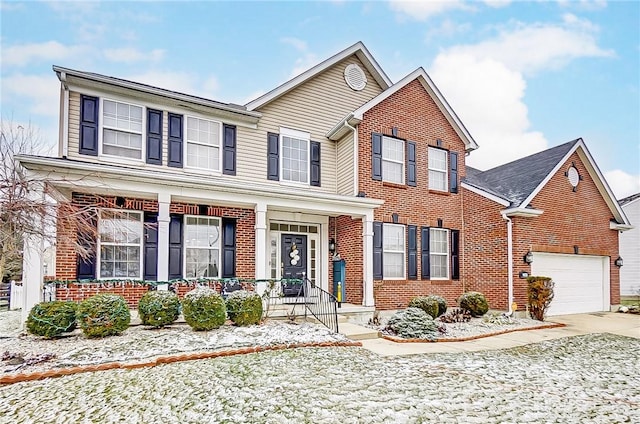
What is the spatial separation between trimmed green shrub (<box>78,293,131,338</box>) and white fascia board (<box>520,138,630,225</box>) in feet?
38.8

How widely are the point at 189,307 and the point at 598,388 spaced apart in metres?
6.74

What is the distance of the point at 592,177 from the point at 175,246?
47.2ft

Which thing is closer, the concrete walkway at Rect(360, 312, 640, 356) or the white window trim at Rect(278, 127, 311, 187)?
the concrete walkway at Rect(360, 312, 640, 356)

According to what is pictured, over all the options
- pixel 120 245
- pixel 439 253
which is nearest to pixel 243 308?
pixel 120 245

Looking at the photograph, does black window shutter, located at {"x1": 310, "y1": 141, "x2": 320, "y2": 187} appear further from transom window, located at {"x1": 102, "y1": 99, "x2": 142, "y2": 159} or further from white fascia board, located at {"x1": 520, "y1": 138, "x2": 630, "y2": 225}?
white fascia board, located at {"x1": 520, "y1": 138, "x2": 630, "y2": 225}

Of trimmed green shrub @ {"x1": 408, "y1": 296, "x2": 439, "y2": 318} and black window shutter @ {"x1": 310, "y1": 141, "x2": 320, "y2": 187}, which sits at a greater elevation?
black window shutter @ {"x1": 310, "y1": 141, "x2": 320, "y2": 187}

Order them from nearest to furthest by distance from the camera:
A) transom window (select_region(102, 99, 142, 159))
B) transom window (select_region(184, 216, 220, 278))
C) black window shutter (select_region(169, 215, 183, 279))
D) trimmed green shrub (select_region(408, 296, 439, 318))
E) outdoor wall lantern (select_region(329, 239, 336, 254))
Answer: transom window (select_region(102, 99, 142, 159)), black window shutter (select_region(169, 215, 183, 279)), transom window (select_region(184, 216, 220, 278)), trimmed green shrub (select_region(408, 296, 439, 318)), outdoor wall lantern (select_region(329, 239, 336, 254))

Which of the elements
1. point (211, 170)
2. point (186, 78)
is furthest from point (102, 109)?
point (186, 78)

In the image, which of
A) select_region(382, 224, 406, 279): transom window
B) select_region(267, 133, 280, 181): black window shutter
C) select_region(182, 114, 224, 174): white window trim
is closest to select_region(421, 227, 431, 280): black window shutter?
select_region(382, 224, 406, 279): transom window

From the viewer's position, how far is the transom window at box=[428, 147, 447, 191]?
1366cm

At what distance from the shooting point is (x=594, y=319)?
12664mm

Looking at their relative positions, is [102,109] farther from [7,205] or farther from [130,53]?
[130,53]

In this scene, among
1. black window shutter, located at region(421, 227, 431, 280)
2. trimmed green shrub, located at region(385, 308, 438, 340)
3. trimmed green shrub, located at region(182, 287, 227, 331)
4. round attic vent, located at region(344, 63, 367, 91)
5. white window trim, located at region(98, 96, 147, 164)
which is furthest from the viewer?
round attic vent, located at region(344, 63, 367, 91)

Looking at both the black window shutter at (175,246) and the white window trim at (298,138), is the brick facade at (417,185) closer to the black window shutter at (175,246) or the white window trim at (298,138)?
the white window trim at (298,138)
